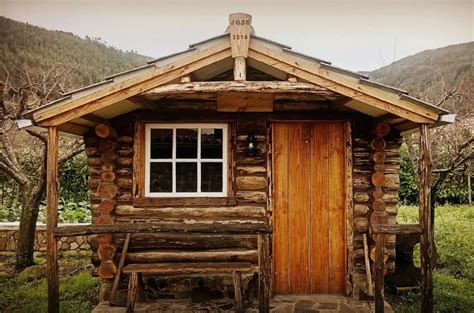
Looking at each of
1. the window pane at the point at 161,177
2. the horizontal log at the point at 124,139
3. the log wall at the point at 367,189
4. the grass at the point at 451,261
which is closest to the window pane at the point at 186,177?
the window pane at the point at 161,177

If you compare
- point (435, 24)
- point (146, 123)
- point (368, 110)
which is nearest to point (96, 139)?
point (146, 123)

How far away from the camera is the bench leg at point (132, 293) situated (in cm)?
505

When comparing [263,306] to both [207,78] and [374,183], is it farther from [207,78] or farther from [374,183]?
[207,78]

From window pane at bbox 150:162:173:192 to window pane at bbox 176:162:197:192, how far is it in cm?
11

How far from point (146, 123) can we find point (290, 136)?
198 cm

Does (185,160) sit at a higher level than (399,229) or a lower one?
higher

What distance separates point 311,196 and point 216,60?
235cm

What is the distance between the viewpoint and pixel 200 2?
5.98 m

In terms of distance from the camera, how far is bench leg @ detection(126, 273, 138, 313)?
505cm

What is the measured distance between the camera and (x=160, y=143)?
230 inches

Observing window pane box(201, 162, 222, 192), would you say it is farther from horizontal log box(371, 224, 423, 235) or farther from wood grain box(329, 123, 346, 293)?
horizontal log box(371, 224, 423, 235)

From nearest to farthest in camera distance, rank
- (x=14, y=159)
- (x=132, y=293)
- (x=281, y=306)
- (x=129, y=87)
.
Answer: (x=129, y=87) → (x=132, y=293) → (x=281, y=306) → (x=14, y=159)

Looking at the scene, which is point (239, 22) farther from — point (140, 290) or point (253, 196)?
point (140, 290)

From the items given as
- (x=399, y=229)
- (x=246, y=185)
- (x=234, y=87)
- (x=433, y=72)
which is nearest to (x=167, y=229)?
(x=246, y=185)
